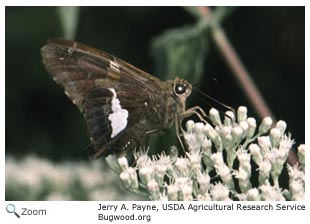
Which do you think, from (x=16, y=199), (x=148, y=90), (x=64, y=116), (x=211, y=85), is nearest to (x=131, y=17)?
(x=64, y=116)

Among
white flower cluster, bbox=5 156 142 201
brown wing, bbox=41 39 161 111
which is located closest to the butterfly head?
Answer: brown wing, bbox=41 39 161 111

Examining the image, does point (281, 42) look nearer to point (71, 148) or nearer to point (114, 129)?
point (71, 148)

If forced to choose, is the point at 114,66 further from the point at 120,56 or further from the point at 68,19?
the point at 120,56

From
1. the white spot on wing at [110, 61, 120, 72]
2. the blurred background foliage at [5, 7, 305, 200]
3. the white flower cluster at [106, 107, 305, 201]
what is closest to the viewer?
the white flower cluster at [106, 107, 305, 201]

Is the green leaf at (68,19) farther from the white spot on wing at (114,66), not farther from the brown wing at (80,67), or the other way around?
the white spot on wing at (114,66)

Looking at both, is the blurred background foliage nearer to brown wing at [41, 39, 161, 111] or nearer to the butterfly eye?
the butterfly eye

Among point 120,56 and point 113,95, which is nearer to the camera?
point 113,95
